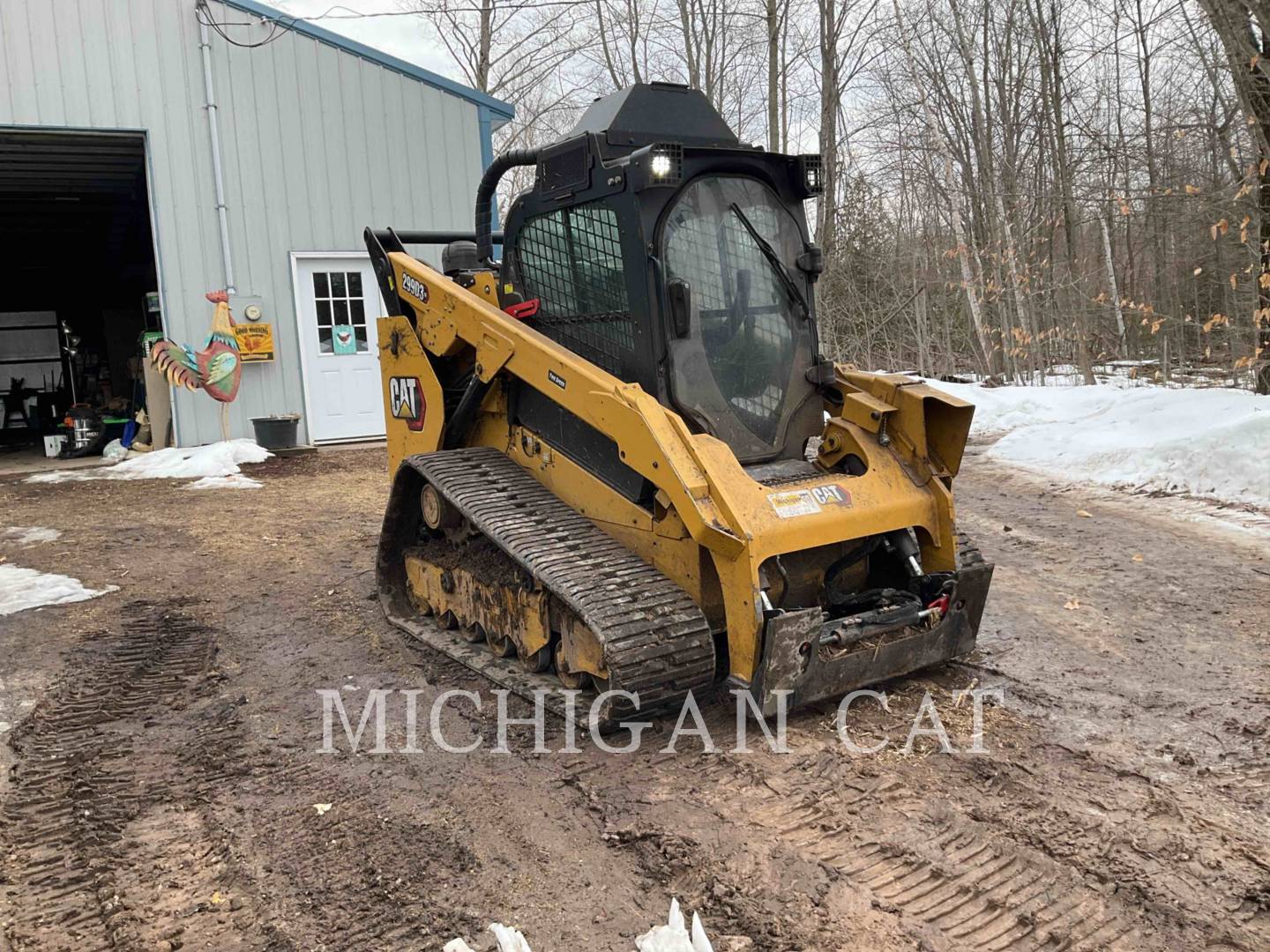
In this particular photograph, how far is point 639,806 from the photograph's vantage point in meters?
3.36

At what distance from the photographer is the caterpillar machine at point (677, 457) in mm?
3740

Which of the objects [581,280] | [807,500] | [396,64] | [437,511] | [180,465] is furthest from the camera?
[396,64]

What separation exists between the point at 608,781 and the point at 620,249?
2.18m

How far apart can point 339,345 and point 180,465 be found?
104 inches

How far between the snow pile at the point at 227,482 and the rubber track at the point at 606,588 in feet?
21.5

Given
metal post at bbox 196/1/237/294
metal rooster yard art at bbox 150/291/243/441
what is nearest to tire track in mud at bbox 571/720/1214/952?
metal rooster yard art at bbox 150/291/243/441

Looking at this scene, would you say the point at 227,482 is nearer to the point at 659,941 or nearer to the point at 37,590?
the point at 37,590

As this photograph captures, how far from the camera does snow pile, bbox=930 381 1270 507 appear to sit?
26.1 feet

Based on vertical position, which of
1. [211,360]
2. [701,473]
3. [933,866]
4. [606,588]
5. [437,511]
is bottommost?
[933,866]

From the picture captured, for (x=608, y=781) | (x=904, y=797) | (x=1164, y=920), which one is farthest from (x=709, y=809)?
(x=1164, y=920)

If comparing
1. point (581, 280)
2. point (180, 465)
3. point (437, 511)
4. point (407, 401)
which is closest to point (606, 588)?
point (581, 280)

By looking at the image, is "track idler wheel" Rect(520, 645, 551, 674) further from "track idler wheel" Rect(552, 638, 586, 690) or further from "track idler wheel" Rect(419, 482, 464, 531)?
"track idler wheel" Rect(419, 482, 464, 531)

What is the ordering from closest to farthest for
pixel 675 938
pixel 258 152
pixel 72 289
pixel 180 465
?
pixel 675 938
pixel 180 465
pixel 258 152
pixel 72 289

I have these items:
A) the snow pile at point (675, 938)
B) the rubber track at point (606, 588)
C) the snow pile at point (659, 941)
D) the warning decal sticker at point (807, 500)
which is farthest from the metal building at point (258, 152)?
the snow pile at point (675, 938)
